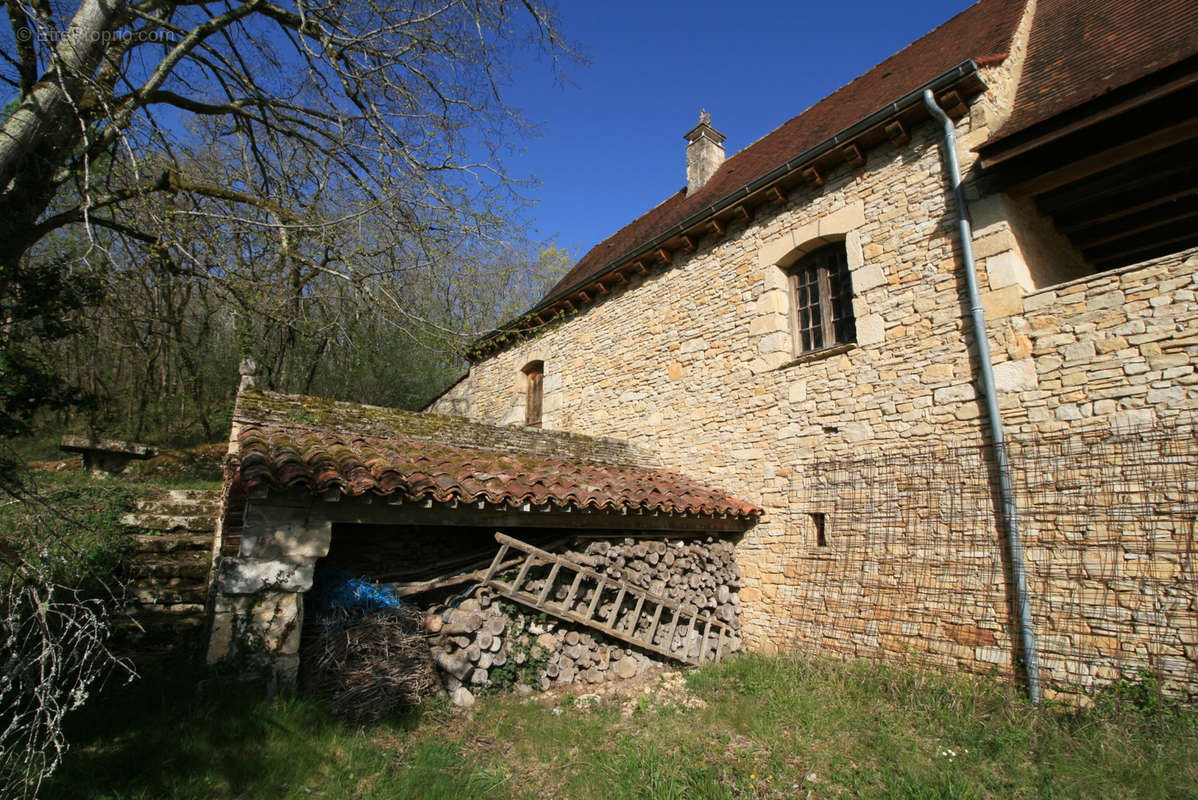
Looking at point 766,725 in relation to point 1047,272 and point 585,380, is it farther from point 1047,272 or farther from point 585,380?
point 585,380

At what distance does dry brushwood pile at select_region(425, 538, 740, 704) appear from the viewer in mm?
5129

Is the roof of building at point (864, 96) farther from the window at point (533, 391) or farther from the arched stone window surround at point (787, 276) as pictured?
the window at point (533, 391)

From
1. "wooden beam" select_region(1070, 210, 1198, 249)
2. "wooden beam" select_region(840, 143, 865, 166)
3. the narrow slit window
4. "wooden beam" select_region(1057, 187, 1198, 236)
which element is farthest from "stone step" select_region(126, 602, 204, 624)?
"wooden beam" select_region(1070, 210, 1198, 249)

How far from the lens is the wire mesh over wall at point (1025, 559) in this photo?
4.44m

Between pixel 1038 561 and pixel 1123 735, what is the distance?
1.33m

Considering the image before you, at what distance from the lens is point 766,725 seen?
4.68 m

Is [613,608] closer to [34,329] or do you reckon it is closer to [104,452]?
[34,329]

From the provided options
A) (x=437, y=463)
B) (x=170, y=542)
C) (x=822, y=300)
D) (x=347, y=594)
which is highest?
(x=822, y=300)

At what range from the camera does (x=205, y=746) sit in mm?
3408

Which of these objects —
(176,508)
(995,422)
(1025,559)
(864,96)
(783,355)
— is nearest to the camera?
(1025,559)

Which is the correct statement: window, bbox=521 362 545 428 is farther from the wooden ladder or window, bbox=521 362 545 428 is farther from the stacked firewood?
the wooden ladder

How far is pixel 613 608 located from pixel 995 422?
12.9 ft

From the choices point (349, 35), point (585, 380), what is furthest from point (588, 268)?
point (349, 35)

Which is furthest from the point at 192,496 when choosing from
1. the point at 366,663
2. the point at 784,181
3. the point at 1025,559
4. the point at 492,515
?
the point at 1025,559
